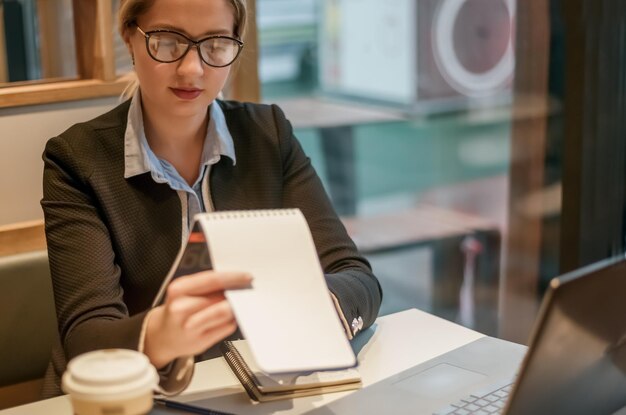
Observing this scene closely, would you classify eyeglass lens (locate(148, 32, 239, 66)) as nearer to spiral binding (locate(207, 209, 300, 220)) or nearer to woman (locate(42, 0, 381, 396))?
woman (locate(42, 0, 381, 396))

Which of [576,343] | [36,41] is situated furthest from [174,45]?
[576,343]

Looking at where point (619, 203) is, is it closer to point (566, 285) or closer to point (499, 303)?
point (499, 303)

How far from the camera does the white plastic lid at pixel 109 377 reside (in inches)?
38.2

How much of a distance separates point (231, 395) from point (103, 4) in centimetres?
103

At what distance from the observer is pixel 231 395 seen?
133 cm

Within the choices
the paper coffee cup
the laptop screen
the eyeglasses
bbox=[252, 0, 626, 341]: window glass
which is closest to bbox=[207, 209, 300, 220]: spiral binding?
the paper coffee cup

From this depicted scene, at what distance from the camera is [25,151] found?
1.97 meters

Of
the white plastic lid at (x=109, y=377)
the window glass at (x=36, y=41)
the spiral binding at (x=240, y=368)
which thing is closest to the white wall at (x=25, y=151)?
the window glass at (x=36, y=41)

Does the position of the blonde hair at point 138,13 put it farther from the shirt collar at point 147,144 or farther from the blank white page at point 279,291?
the blank white page at point 279,291

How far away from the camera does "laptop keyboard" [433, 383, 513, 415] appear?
1.27 m

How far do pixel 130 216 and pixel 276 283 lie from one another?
572 millimetres

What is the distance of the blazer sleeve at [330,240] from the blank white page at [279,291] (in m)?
0.37

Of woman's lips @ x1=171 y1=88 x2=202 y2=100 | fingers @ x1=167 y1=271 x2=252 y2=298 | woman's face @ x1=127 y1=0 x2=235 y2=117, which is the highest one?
woman's face @ x1=127 y1=0 x2=235 y2=117

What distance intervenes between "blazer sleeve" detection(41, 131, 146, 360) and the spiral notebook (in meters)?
0.26
